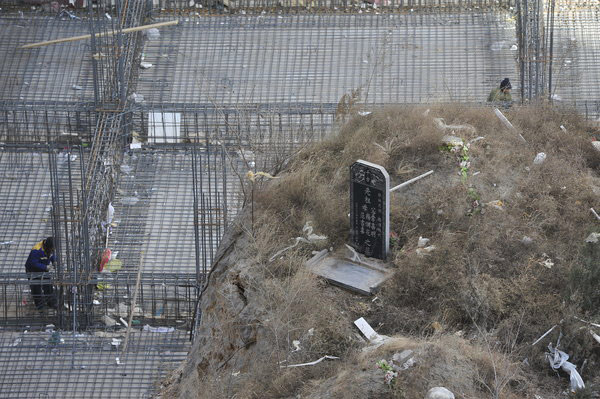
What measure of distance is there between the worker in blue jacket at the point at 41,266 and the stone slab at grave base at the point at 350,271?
15.2 ft

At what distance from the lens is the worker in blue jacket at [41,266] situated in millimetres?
12789

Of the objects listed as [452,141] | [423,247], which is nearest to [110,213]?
[452,141]

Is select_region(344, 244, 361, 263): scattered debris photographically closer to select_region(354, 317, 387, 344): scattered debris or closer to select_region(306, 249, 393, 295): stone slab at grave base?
select_region(306, 249, 393, 295): stone slab at grave base

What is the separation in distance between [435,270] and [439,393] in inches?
68.7

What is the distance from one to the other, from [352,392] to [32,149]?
899 cm

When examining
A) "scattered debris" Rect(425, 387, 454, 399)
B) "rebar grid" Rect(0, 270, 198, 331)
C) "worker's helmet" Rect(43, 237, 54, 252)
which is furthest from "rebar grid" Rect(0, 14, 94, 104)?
"scattered debris" Rect(425, 387, 454, 399)

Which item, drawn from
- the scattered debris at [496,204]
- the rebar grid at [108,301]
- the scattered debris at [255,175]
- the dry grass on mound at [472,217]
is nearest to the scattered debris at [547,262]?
the dry grass on mound at [472,217]

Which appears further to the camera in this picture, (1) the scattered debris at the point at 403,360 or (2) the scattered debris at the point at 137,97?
(2) the scattered debris at the point at 137,97

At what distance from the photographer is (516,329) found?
26.8 ft

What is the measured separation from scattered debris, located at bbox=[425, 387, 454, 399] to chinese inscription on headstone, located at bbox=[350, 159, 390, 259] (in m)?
2.06

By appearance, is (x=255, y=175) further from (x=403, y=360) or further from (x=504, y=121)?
(x=403, y=360)

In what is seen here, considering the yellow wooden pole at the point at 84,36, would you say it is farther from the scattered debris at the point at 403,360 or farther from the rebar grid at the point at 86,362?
the scattered debris at the point at 403,360

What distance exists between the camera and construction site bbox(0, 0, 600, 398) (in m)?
12.0

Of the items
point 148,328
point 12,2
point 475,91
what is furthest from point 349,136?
point 12,2
